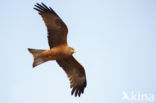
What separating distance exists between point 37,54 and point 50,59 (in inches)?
20.5

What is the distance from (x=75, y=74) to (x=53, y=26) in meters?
2.21

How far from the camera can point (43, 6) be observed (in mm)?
12352

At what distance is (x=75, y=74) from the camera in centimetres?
1315

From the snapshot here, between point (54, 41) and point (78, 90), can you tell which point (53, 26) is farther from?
point (78, 90)

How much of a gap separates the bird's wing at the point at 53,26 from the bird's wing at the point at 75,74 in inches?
37.0

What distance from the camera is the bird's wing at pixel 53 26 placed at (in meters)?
12.1

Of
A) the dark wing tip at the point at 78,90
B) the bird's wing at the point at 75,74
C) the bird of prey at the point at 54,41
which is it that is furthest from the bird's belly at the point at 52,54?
the dark wing tip at the point at 78,90

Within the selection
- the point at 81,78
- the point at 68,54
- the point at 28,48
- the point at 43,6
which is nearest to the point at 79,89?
the point at 81,78

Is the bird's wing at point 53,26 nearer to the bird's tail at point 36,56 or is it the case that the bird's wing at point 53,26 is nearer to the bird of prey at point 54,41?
the bird of prey at point 54,41

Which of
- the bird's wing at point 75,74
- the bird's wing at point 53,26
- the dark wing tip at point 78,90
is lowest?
the dark wing tip at point 78,90

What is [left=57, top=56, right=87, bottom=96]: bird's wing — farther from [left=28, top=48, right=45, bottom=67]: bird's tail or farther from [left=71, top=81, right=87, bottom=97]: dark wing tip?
[left=28, top=48, right=45, bottom=67]: bird's tail

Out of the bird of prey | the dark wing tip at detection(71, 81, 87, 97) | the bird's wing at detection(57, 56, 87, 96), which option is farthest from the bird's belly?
the dark wing tip at detection(71, 81, 87, 97)

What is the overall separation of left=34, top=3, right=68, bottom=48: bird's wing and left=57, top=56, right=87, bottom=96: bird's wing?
94cm

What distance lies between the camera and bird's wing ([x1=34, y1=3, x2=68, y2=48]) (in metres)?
12.1
